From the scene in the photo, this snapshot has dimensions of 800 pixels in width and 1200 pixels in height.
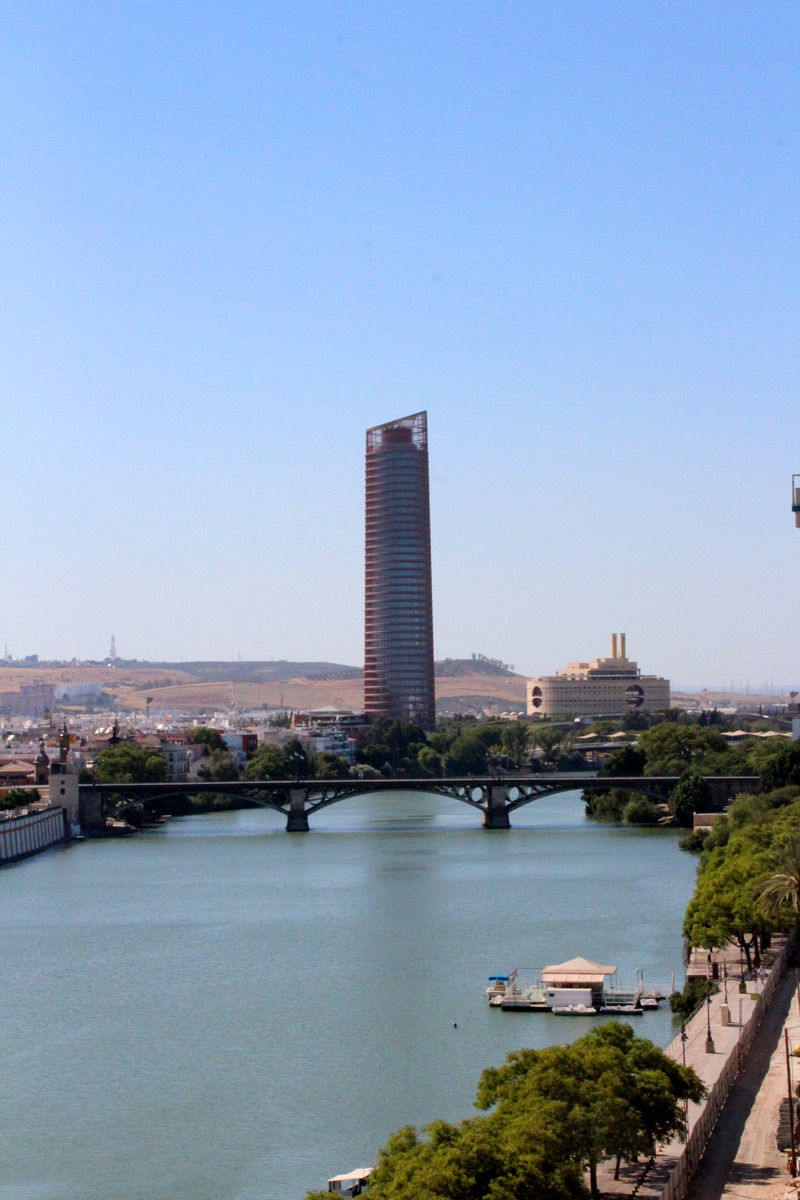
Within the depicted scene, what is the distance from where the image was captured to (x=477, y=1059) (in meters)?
27.0

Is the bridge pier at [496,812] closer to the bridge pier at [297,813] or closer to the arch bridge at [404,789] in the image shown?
the arch bridge at [404,789]

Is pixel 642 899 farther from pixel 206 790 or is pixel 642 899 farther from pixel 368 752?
pixel 368 752

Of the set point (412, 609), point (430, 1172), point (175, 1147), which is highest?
point (412, 609)

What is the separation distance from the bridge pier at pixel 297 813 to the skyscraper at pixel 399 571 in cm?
5974

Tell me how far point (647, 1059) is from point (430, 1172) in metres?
4.62

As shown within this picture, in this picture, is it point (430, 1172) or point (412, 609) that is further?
point (412, 609)

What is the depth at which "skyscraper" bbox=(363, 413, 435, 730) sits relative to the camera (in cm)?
12712

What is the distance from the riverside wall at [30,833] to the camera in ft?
189

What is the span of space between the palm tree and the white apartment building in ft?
430

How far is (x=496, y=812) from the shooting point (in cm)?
6769

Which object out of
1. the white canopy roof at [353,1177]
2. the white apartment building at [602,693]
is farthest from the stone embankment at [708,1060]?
the white apartment building at [602,693]

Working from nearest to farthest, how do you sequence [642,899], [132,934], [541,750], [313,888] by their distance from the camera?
1. [132,934]
2. [642,899]
3. [313,888]
4. [541,750]

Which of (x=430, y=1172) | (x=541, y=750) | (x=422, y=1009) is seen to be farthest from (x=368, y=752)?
(x=430, y=1172)

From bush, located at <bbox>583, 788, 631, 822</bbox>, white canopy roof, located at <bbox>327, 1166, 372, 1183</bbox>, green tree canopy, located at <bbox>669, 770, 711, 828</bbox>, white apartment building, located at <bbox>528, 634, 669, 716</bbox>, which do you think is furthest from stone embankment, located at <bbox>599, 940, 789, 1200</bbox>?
white apartment building, located at <bbox>528, 634, 669, 716</bbox>
